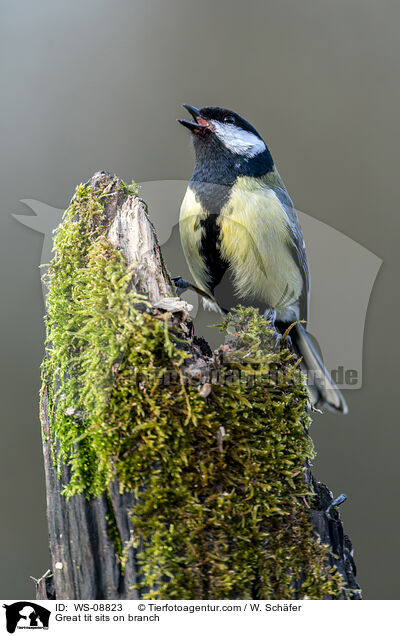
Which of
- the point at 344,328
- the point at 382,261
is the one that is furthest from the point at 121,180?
the point at 382,261

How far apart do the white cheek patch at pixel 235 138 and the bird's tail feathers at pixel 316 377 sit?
0.46 metres

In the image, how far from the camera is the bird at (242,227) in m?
1.15

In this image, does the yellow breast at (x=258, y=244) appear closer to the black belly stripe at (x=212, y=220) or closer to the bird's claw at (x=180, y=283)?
the black belly stripe at (x=212, y=220)

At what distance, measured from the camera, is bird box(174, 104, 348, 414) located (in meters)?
1.15

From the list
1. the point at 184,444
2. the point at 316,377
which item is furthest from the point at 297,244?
the point at 184,444

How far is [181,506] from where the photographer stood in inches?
26.9

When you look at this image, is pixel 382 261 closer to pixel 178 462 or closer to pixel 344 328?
pixel 344 328

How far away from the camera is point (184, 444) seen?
0.70m

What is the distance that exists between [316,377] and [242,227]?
15.5 inches

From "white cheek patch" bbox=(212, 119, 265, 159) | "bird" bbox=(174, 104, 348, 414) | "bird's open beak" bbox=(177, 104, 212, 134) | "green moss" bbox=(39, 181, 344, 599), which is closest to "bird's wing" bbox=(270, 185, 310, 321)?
"bird" bbox=(174, 104, 348, 414)

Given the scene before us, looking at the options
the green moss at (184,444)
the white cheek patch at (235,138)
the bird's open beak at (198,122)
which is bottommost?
the green moss at (184,444)

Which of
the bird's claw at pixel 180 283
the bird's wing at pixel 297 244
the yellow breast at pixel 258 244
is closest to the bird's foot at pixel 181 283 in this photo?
the bird's claw at pixel 180 283

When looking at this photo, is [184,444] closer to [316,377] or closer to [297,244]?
[316,377]

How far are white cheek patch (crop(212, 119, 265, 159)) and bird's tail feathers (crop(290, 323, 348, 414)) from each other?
0.46 meters
